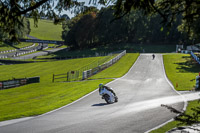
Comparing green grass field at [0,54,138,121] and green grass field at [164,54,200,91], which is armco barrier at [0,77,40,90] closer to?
green grass field at [0,54,138,121]

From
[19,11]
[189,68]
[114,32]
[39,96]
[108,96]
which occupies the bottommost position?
[39,96]

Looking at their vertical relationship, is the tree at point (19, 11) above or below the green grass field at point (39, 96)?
above

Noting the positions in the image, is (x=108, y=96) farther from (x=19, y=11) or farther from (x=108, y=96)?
(x=19, y=11)

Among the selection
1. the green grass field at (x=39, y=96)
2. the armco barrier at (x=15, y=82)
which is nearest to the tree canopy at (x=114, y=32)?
the armco barrier at (x=15, y=82)

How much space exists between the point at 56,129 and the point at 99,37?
3400 inches

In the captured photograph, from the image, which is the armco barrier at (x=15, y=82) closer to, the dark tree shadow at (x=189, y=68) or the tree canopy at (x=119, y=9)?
the dark tree shadow at (x=189, y=68)

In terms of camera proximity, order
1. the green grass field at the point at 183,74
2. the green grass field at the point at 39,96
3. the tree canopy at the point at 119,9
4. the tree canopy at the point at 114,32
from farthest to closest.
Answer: the tree canopy at the point at 114,32 < the green grass field at the point at 183,74 < the green grass field at the point at 39,96 < the tree canopy at the point at 119,9

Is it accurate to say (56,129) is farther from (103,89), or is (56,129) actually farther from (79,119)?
(103,89)

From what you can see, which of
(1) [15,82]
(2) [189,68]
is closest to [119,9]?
(1) [15,82]

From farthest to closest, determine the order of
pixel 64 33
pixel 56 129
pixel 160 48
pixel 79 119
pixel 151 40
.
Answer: pixel 64 33
pixel 151 40
pixel 160 48
pixel 79 119
pixel 56 129

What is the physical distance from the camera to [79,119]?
1216 centimetres

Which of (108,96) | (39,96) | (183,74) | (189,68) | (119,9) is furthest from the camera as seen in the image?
(189,68)

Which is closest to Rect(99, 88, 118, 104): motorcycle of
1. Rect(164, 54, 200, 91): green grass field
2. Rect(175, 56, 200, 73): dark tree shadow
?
Rect(164, 54, 200, 91): green grass field

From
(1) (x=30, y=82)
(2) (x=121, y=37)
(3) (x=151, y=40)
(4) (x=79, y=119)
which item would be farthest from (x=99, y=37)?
(4) (x=79, y=119)
